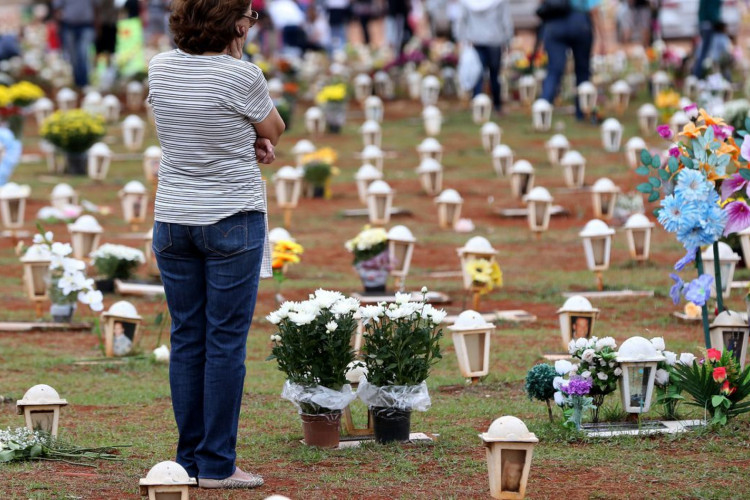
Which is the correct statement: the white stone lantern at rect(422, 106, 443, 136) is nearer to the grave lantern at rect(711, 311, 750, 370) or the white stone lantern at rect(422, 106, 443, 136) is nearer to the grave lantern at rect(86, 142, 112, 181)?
the grave lantern at rect(86, 142, 112, 181)

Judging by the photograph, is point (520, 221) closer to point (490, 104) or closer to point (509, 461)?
point (490, 104)

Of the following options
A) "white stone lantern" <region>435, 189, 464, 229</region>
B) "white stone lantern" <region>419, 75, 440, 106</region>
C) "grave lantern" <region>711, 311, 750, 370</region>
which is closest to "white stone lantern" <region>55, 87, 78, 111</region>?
"white stone lantern" <region>419, 75, 440, 106</region>

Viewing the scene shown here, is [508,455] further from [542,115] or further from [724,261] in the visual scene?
[542,115]

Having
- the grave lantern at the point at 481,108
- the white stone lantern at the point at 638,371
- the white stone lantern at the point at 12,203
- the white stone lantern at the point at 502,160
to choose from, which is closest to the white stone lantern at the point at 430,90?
the grave lantern at the point at 481,108

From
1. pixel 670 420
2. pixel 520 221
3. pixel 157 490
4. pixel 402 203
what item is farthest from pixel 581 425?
pixel 402 203

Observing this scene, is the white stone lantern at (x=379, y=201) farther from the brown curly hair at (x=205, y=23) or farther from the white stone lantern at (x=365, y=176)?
the brown curly hair at (x=205, y=23)

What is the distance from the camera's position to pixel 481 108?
20172 millimetres

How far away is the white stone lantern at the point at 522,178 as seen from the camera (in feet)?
45.0

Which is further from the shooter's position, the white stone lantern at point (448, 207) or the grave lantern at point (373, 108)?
the grave lantern at point (373, 108)

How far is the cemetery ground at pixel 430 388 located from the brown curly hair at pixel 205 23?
158 centimetres

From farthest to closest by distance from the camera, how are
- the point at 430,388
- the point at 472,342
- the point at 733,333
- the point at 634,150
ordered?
the point at 634,150 → the point at 430,388 → the point at 472,342 → the point at 733,333

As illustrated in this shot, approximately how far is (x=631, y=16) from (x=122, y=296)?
2010 centimetres

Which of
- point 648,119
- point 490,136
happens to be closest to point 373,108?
point 490,136

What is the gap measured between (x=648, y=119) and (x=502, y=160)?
11.5ft
